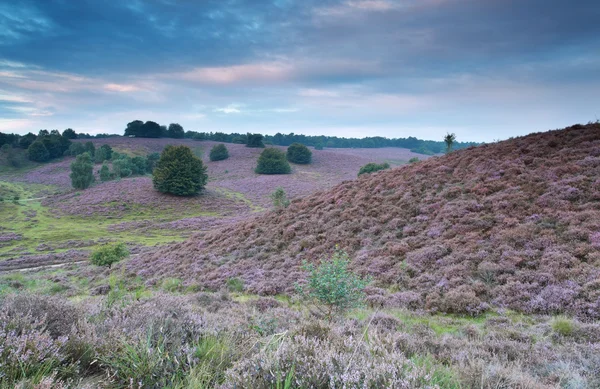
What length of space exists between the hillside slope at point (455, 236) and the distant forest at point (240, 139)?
7703 centimetres

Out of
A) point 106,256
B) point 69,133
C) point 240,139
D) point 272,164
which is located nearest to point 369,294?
point 106,256

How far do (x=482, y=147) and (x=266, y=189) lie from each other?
55271 millimetres

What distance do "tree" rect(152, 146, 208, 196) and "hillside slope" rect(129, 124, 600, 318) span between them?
39.8 m

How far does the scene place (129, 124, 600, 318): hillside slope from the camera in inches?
417

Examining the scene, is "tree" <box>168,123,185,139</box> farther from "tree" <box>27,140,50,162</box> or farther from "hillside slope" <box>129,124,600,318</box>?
"hillside slope" <box>129,124,600,318</box>

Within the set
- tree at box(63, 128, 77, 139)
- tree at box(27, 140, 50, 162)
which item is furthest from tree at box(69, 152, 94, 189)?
tree at box(63, 128, 77, 139)

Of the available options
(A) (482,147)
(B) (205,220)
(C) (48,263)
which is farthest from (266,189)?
(A) (482,147)

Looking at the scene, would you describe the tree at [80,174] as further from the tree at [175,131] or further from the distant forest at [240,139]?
the tree at [175,131]

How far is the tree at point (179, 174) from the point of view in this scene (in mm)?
66438

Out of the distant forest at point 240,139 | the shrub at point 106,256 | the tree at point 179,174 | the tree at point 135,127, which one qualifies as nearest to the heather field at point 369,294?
the shrub at point 106,256

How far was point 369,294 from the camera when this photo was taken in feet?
40.9

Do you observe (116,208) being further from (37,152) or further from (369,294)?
(37,152)

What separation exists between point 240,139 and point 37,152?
7418 centimetres

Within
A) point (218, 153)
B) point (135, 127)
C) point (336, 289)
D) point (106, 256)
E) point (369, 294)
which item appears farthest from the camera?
point (135, 127)
